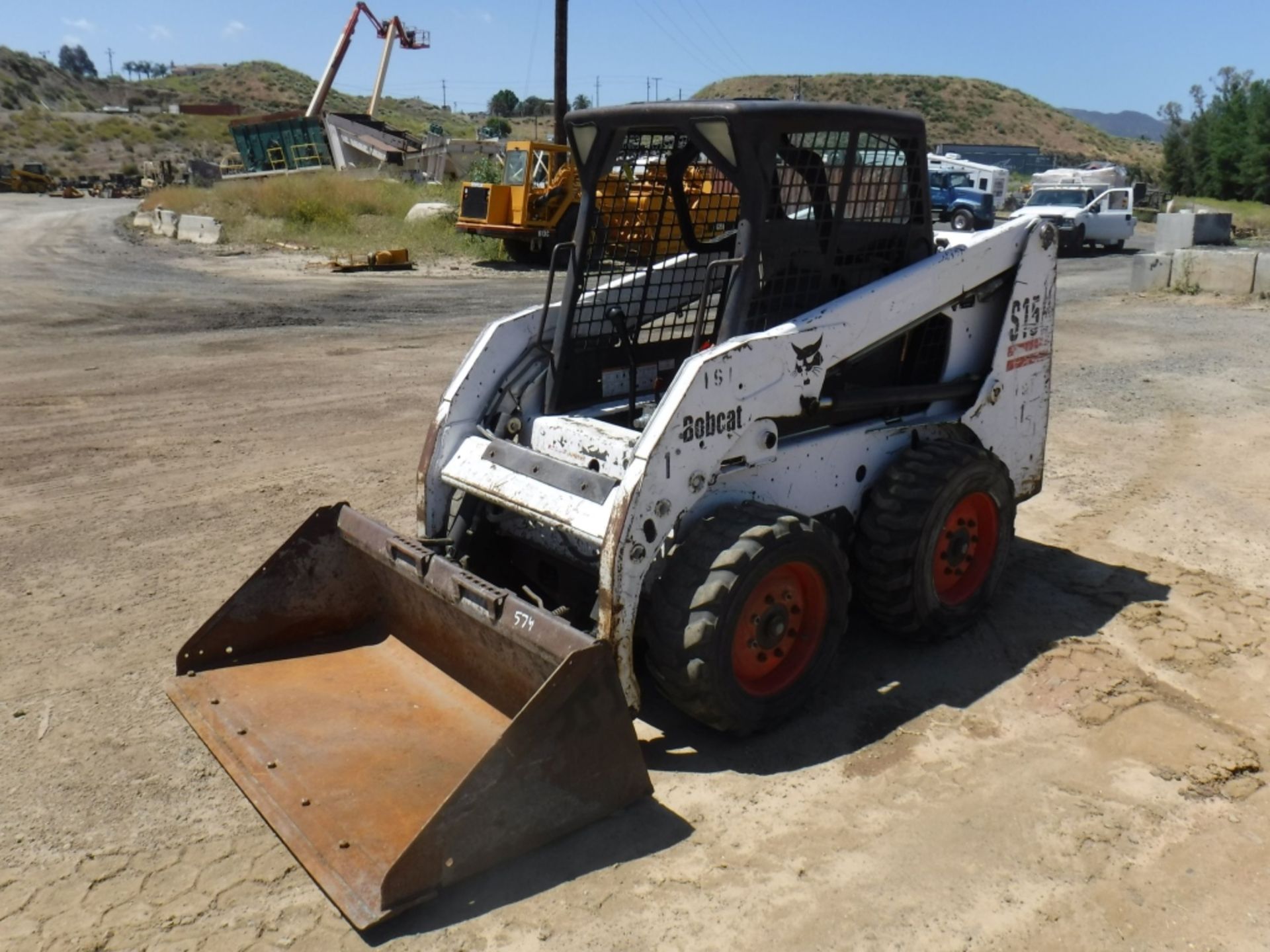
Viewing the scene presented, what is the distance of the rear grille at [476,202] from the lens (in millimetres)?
21094

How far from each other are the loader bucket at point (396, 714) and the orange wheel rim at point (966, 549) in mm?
1914

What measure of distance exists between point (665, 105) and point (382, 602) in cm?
233

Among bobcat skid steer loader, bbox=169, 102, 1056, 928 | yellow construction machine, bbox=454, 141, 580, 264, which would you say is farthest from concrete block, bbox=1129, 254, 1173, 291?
bobcat skid steer loader, bbox=169, 102, 1056, 928

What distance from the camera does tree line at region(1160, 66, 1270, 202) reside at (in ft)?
152

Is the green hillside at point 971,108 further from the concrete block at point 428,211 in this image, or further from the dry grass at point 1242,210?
the concrete block at point 428,211

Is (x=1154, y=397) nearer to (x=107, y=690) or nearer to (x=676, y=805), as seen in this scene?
(x=676, y=805)

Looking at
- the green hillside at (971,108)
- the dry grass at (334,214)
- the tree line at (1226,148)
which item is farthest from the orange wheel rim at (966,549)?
the green hillside at (971,108)

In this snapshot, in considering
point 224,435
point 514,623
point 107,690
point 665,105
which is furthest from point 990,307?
point 224,435

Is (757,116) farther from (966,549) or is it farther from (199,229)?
(199,229)

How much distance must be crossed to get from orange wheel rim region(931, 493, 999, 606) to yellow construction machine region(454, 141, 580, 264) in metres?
16.3

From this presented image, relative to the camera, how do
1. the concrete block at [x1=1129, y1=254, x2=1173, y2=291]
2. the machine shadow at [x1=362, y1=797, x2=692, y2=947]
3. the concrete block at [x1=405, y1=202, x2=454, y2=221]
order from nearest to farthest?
1. the machine shadow at [x1=362, y1=797, x2=692, y2=947]
2. the concrete block at [x1=1129, y1=254, x2=1173, y2=291]
3. the concrete block at [x1=405, y1=202, x2=454, y2=221]

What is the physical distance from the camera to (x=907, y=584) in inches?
186

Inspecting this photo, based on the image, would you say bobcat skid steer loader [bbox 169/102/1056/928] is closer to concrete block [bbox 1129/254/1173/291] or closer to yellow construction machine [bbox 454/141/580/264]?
concrete block [bbox 1129/254/1173/291]

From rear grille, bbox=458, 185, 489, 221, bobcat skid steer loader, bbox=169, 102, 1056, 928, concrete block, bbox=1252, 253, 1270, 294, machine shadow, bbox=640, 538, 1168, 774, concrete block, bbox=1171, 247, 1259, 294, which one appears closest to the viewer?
bobcat skid steer loader, bbox=169, 102, 1056, 928
